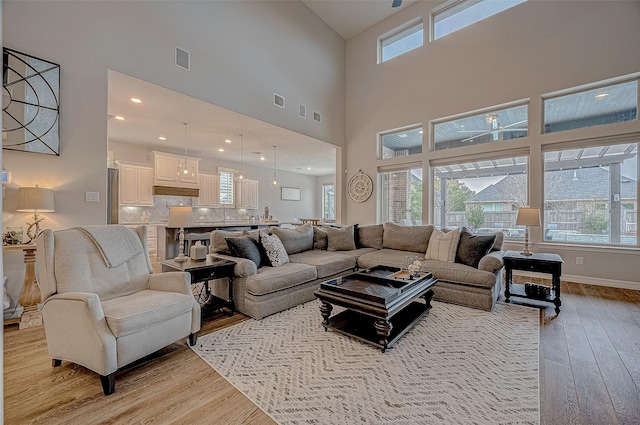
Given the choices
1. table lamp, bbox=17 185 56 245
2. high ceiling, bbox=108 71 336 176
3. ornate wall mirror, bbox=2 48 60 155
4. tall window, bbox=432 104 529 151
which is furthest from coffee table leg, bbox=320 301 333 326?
tall window, bbox=432 104 529 151

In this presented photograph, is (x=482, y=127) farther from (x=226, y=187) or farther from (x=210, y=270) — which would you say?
(x=226, y=187)

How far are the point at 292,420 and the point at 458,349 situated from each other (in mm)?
1511

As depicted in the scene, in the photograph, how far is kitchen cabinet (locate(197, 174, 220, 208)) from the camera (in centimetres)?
805

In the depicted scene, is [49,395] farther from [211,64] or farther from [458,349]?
[211,64]

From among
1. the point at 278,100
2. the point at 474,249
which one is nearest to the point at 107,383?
the point at 474,249

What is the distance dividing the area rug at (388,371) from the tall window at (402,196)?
3.33 meters

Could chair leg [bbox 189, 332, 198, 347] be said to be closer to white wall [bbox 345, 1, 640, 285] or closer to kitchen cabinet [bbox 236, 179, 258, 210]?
white wall [bbox 345, 1, 640, 285]

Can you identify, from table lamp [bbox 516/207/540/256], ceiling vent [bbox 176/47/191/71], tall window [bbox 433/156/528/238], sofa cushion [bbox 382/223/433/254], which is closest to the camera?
table lamp [bbox 516/207/540/256]

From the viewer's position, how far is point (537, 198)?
465cm

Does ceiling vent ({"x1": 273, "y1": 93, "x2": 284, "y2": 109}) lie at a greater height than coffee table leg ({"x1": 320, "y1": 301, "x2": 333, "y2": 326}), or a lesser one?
greater

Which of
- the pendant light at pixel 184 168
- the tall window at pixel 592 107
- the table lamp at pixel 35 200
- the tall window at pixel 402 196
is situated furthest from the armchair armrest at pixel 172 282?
the tall window at pixel 592 107

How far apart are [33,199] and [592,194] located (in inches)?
283

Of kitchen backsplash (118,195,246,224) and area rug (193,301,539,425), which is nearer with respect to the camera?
area rug (193,301,539,425)

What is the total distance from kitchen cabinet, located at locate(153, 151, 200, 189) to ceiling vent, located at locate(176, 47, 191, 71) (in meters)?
3.64
